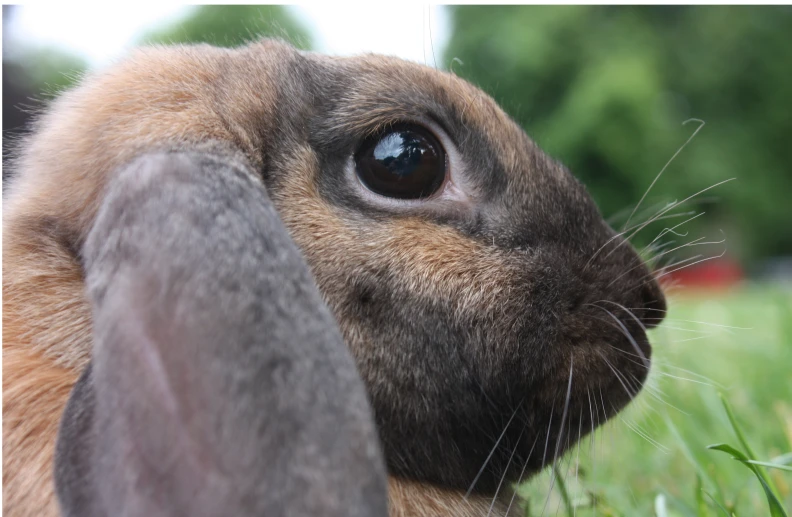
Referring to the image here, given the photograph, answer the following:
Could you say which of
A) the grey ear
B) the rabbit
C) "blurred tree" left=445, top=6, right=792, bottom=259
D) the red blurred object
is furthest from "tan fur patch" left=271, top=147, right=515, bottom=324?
the red blurred object

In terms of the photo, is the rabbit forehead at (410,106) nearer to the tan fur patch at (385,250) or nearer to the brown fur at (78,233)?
the brown fur at (78,233)

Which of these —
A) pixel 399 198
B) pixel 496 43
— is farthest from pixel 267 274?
pixel 496 43

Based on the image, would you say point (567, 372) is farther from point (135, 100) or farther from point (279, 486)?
point (135, 100)

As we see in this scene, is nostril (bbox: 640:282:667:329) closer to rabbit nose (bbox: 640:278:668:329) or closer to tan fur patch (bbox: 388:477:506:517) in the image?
rabbit nose (bbox: 640:278:668:329)

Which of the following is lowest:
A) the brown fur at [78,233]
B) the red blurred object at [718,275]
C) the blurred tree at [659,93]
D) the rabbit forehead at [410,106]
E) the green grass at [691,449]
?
the red blurred object at [718,275]

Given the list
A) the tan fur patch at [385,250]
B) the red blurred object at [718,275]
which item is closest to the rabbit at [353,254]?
the tan fur patch at [385,250]

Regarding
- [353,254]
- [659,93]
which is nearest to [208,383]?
[353,254]

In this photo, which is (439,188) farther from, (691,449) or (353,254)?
(691,449)
